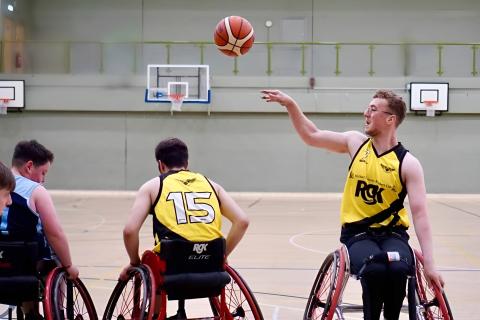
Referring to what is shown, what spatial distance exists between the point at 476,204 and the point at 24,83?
39.8 ft

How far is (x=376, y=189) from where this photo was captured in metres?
3.60

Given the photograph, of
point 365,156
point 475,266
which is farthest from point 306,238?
point 365,156

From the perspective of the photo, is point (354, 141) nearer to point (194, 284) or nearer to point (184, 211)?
point (184, 211)

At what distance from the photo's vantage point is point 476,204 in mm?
16094

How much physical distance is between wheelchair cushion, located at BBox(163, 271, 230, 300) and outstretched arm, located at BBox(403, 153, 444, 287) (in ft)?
3.39

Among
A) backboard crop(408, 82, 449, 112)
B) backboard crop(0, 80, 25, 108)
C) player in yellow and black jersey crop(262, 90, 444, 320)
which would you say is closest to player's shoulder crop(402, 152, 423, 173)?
player in yellow and black jersey crop(262, 90, 444, 320)

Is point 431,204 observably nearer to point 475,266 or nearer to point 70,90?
point 475,266

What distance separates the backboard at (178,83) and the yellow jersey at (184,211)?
562 inches

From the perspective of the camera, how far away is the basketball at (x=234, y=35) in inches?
267

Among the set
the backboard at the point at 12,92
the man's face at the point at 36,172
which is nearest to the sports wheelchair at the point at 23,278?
the man's face at the point at 36,172

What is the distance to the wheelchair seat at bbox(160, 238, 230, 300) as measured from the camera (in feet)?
11.4

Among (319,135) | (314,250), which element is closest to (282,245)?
(314,250)

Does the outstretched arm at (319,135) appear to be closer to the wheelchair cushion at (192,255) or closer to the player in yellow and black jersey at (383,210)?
the player in yellow and black jersey at (383,210)

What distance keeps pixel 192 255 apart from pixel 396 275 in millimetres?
1049
